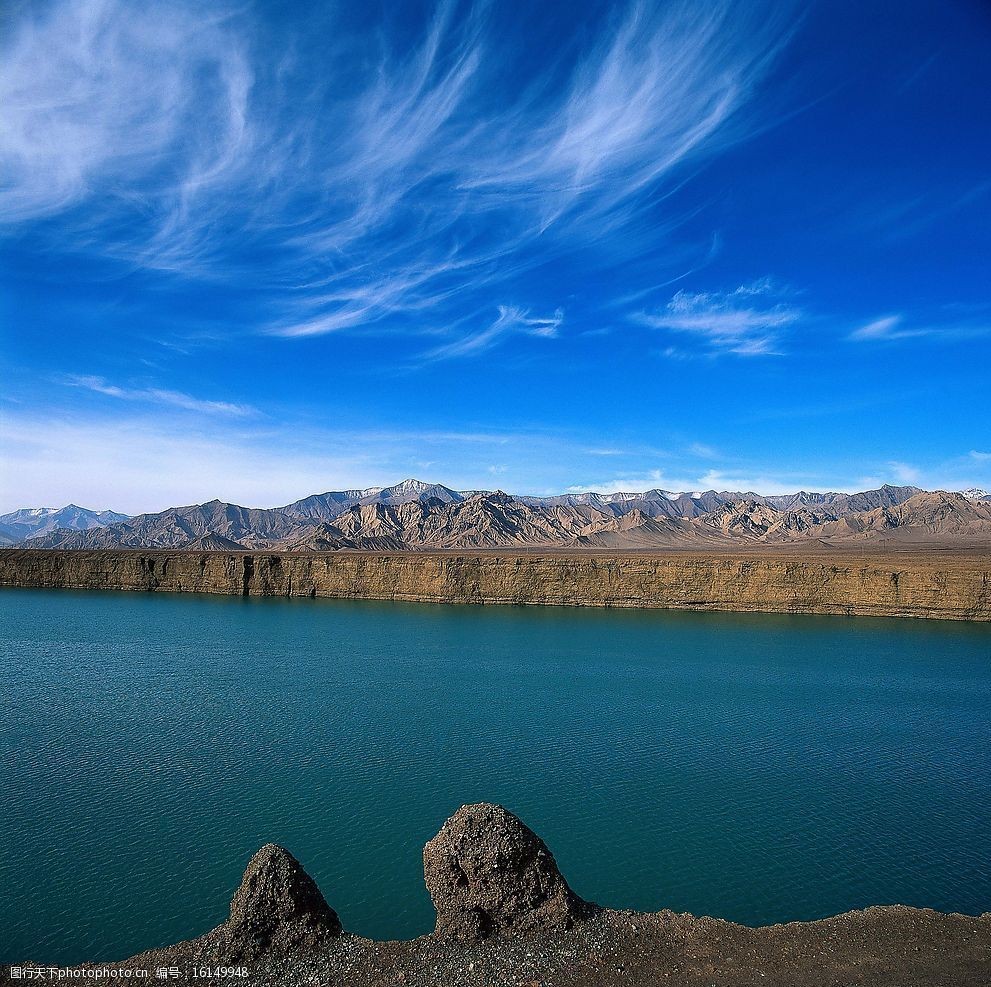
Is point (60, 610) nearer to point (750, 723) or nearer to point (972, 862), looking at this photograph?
point (750, 723)

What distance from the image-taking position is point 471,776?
23.5 metres

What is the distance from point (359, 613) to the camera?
238ft

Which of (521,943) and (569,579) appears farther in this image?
(569,579)

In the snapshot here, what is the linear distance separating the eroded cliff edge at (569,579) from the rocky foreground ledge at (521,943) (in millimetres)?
64974

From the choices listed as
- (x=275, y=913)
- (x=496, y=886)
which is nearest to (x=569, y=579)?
(x=496, y=886)

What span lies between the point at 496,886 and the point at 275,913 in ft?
14.5

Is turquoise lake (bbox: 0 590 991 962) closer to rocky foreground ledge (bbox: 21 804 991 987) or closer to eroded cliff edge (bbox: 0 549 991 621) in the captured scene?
rocky foreground ledge (bbox: 21 804 991 987)

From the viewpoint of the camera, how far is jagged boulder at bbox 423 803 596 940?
41.5 feet

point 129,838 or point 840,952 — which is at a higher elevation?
point 840,952

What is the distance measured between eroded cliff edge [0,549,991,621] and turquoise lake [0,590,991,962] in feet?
71.5

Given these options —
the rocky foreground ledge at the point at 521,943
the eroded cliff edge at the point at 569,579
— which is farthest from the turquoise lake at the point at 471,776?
the eroded cliff edge at the point at 569,579

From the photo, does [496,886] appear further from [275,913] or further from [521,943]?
[275,913]

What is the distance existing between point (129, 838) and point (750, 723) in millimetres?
27126

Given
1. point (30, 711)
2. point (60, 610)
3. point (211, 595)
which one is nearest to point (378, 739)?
point (30, 711)
